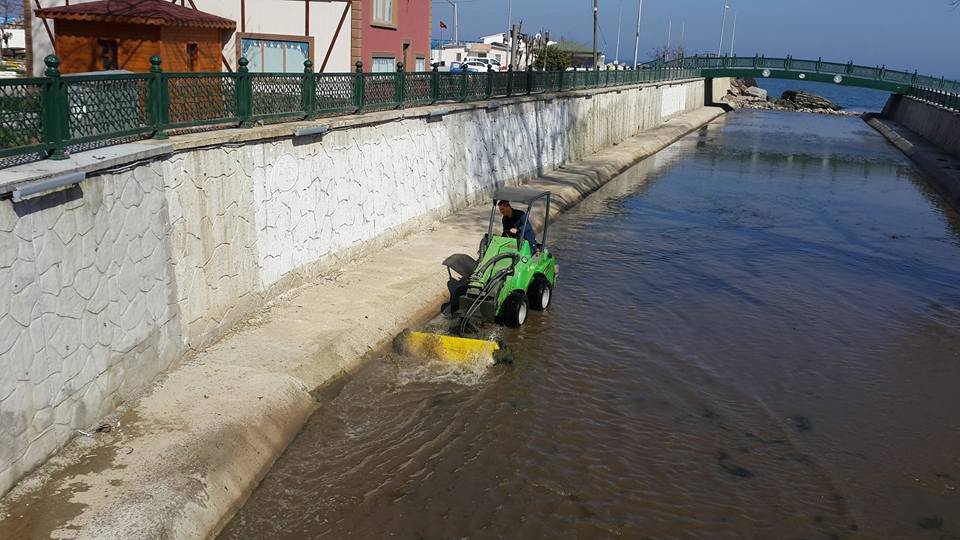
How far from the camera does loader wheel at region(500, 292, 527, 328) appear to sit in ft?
38.6

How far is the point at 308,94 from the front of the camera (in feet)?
40.1

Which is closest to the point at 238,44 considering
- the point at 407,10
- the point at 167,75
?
the point at 407,10

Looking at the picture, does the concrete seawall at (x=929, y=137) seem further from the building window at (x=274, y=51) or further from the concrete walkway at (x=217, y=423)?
the concrete walkway at (x=217, y=423)

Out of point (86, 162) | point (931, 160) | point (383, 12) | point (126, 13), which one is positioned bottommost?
point (931, 160)

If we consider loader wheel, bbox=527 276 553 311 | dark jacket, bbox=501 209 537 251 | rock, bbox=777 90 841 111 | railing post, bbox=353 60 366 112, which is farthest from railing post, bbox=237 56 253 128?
rock, bbox=777 90 841 111

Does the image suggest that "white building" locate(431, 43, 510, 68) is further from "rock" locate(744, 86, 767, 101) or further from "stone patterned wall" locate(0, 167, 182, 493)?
"stone patterned wall" locate(0, 167, 182, 493)

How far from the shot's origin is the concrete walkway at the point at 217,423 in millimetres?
6312

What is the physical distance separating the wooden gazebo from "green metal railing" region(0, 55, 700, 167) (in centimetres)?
671

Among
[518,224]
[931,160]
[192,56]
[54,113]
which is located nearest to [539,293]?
[518,224]

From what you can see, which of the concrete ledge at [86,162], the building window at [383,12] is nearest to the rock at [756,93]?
the building window at [383,12]

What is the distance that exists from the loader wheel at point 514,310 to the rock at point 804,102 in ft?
243

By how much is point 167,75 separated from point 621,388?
629 cm

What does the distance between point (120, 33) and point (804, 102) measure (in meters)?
72.4

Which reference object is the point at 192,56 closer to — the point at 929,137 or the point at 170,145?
the point at 170,145
